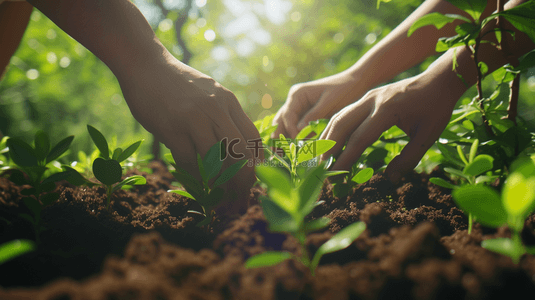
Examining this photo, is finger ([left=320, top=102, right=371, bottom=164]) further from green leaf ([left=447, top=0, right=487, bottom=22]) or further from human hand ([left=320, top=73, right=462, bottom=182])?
green leaf ([left=447, top=0, right=487, bottom=22])

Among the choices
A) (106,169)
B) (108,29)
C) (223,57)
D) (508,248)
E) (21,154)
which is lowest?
(508,248)

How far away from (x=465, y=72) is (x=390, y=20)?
2264 mm

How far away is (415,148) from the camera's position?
1.10 m

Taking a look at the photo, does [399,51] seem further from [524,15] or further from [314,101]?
[524,15]

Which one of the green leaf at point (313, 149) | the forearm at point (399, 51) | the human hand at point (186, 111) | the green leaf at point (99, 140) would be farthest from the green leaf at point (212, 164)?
the forearm at point (399, 51)

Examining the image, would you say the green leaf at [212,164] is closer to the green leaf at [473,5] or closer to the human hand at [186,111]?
the human hand at [186,111]

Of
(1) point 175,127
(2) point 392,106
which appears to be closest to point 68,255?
(1) point 175,127

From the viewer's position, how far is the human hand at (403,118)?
42.9 inches

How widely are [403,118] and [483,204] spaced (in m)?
0.74

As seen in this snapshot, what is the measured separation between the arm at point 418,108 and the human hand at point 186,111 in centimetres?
44

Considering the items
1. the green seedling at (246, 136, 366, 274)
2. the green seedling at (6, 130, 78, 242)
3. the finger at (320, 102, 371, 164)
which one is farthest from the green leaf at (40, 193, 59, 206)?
the finger at (320, 102, 371, 164)

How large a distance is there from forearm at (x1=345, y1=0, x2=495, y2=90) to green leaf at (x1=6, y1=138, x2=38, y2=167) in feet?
5.72

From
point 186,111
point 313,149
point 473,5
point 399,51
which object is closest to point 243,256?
point 313,149

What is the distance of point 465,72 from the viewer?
1.12 meters
